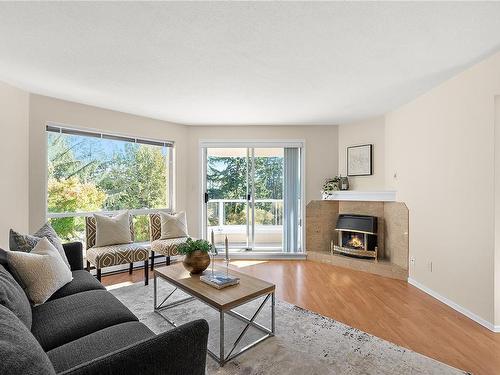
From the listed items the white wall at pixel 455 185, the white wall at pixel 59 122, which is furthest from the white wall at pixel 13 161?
the white wall at pixel 455 185

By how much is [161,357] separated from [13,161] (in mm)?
3339

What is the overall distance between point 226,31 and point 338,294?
298 cm

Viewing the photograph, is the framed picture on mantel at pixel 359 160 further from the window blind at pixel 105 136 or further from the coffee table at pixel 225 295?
the window blind at pixel 105 136

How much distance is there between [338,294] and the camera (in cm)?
312

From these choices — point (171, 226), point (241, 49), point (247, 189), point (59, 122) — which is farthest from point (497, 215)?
point (59, 122)

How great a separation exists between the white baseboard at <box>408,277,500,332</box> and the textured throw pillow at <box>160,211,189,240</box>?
336cm

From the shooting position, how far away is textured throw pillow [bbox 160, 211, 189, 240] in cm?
408

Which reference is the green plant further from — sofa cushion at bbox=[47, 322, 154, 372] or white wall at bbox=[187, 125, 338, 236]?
white wall at bbox=[187, 125, 338, 236]

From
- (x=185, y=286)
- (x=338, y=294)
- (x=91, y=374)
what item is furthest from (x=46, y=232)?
(x=338, y=294)

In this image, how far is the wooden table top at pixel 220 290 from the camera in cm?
191

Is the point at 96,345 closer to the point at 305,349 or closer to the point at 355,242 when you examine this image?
the point at 305,349

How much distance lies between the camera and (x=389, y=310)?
2.72 metres

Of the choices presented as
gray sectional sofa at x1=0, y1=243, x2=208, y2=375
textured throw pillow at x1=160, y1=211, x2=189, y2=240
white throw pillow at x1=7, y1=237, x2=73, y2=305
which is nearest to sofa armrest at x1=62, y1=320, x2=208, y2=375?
gray sectional sofa at x1=0, y1=243, x2=208, y2=375

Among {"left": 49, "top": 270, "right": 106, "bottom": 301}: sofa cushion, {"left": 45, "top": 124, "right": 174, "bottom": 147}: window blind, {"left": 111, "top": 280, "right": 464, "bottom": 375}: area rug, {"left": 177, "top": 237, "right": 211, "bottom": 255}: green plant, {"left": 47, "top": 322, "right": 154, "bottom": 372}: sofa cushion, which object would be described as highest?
{"left": 45, "top": 124, "right": 174, "bottom": 147}: window blind
